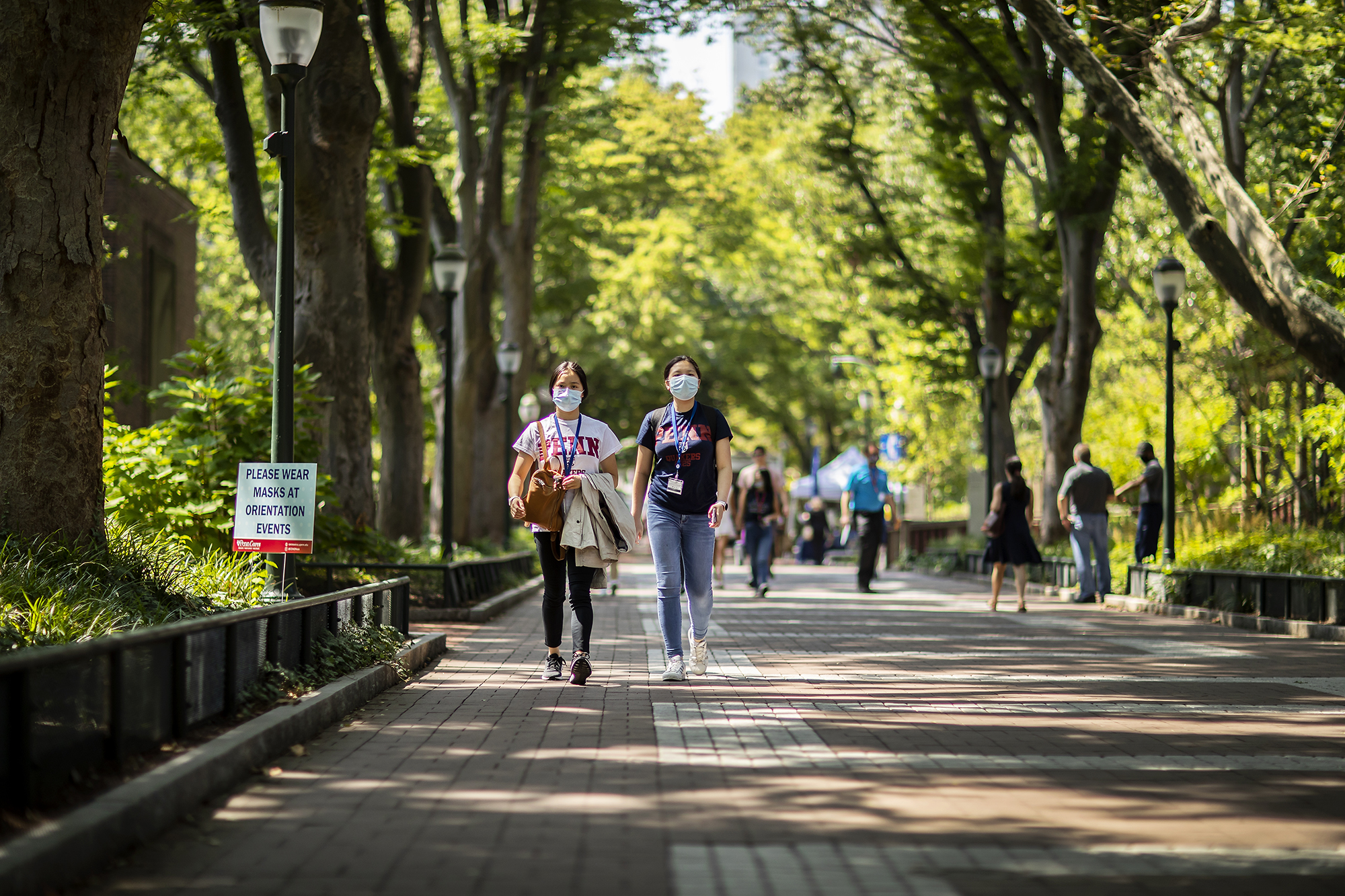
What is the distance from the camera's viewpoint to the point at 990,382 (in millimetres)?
26891

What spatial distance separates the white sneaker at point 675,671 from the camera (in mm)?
9461

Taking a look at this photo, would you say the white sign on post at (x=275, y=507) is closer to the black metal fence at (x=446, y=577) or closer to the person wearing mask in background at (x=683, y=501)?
the person wearing mask in background at (x=683, y=501)

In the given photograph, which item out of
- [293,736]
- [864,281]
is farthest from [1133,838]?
[864,281]

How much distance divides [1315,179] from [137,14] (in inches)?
562

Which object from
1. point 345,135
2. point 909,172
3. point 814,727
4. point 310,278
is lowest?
point 814,727

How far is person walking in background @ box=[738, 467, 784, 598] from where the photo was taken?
19.8 m

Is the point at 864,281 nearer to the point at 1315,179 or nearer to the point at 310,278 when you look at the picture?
the point at 1315,179

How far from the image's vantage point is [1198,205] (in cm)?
1491

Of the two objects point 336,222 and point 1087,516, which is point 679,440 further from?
point 1087,516

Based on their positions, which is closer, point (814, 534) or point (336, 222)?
point (336, 222)

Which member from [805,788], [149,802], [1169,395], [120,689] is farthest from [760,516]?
[149,802]

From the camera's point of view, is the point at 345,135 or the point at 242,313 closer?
the point at 345,135

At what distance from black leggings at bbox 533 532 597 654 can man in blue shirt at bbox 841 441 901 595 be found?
1185 centimetres

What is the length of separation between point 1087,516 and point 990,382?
890 centimetres
